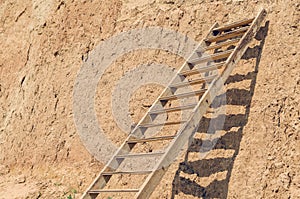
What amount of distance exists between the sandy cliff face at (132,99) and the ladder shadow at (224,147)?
0.4 inches

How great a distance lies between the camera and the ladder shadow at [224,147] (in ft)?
15.5

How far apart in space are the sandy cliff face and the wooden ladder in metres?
0.23

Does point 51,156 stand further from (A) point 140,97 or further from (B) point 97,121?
(A) point 140,97

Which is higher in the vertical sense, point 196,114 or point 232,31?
point 232,31

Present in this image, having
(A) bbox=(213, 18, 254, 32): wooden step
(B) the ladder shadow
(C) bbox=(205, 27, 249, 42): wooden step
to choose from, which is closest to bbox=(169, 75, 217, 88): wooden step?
(B) the ladder shadow

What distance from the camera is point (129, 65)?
6.36m

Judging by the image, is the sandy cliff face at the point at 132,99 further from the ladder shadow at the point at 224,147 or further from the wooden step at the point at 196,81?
the wooden step at the point at 196,81

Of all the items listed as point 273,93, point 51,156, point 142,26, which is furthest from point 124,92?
point 273,93

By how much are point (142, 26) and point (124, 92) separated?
0.97m

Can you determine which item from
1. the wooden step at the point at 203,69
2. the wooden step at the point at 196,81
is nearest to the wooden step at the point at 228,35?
the wooden step at the point at 203,69

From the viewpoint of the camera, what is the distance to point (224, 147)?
4859 millimetres

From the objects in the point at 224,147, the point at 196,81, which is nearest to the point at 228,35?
the point at 196,81

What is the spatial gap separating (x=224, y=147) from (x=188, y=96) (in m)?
0.64

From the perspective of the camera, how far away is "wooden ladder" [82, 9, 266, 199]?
429 centimetres
